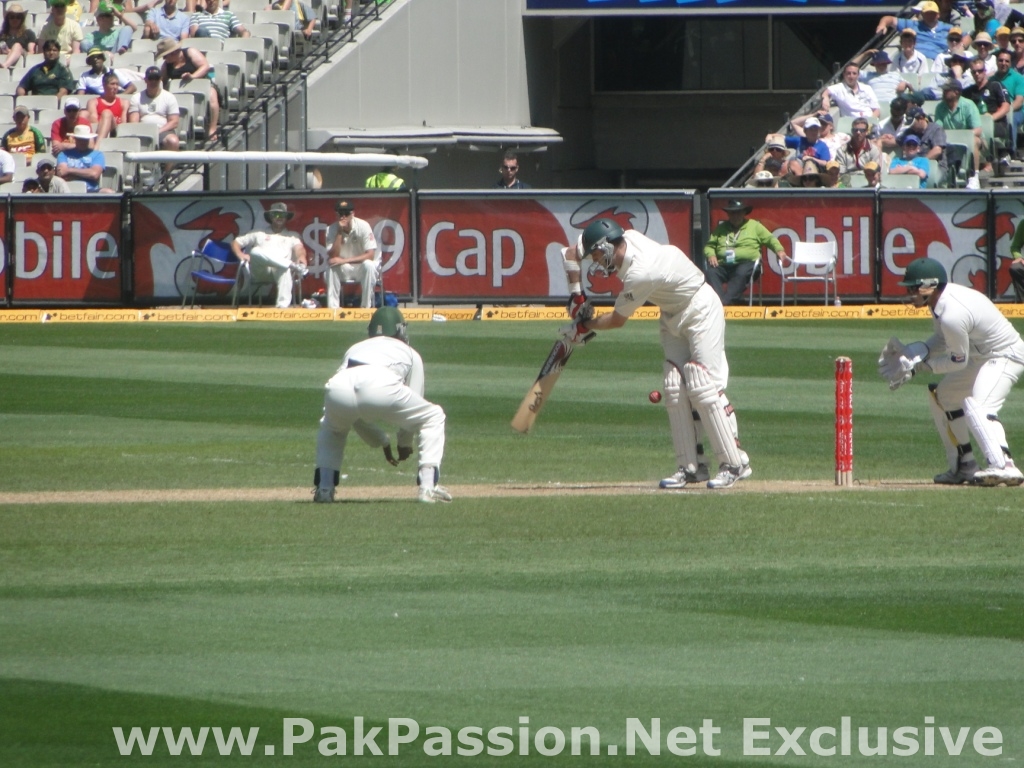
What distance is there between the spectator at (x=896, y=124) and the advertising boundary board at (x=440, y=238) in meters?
2.22

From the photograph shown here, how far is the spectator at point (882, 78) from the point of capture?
30.1 metres

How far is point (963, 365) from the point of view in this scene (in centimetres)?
1225

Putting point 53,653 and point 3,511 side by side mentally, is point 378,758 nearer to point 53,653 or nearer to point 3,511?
point 53,653

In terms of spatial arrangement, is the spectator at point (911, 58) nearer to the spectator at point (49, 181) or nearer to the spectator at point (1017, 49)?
the spectator at point (1017, 49)

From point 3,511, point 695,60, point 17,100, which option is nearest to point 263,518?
point 3,511

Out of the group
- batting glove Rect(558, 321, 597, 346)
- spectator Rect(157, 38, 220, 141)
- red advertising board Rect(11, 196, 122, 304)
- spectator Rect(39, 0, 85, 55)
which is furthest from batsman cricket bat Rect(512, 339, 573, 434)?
spectator Rect(39, 0, 85, 55)

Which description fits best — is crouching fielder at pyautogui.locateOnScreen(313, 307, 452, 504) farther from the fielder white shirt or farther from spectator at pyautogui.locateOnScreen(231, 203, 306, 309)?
spectator at pyautogui.locateOnScreen(231, 203, 306, 309)

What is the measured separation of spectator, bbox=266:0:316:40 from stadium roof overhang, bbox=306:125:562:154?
7.33 feet

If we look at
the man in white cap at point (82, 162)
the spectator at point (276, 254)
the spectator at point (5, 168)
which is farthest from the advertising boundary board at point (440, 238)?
the spectator at point (5, 168)

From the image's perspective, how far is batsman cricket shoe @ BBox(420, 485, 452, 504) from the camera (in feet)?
37.8

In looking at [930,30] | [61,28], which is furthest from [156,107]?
[930,30]

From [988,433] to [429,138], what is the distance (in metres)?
22.8

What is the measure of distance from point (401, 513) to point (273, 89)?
2240 centimetres

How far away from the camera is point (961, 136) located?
28125mm
